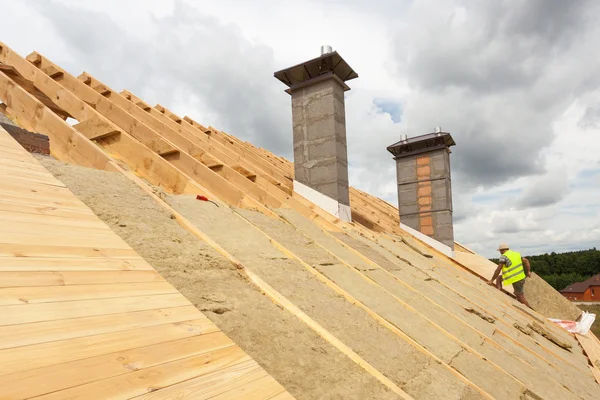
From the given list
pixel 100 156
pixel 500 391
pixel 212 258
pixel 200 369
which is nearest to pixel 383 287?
pixel 500 391

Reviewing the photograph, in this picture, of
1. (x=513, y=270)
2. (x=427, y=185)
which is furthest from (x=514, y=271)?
(x=427, y=185)

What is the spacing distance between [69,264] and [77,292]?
0.24 m

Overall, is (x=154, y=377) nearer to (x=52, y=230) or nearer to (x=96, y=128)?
(x=52, y=230)

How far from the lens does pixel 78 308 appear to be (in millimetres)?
1380

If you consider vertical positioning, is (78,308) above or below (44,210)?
below

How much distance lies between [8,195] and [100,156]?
6.30 feet

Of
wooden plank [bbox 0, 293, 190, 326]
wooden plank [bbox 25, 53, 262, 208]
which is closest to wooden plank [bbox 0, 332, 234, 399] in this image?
wooden plank [bbox 0, 293, 190, 326]

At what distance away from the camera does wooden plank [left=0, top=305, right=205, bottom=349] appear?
1.15m

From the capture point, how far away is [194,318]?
160 cm

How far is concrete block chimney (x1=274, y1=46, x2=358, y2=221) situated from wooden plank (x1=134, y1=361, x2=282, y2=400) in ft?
18.0

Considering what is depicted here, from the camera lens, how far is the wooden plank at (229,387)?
1.15 meters

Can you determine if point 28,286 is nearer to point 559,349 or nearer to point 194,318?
→ point 194,318

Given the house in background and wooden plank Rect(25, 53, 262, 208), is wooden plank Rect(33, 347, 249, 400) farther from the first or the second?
the house in background

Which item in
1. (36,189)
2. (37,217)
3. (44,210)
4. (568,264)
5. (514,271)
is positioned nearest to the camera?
(37,217)
